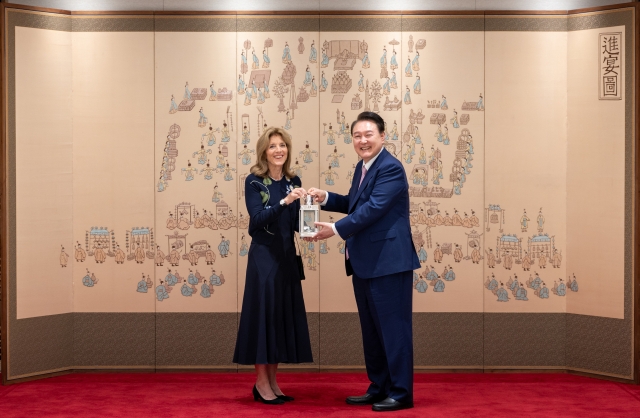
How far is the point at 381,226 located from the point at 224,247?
175 cm

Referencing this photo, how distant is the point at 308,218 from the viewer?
15.9ft

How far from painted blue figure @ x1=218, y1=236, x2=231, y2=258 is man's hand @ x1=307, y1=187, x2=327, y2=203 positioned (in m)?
1.21

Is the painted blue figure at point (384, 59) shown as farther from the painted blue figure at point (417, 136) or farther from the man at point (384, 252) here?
the man at point (384, 252)

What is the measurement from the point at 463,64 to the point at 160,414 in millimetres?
3541

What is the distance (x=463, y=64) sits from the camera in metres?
→ 6.02

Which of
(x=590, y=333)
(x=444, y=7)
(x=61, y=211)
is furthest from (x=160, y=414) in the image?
(x=444, y=7)

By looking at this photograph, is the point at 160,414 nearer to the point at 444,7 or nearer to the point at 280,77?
the point at 280,77

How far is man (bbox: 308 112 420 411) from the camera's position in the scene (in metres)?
4.73

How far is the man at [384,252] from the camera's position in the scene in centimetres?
473

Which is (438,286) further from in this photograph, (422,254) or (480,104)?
(480,104)

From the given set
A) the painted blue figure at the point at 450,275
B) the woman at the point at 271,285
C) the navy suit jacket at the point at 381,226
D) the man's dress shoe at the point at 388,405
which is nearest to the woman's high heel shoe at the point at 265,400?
the woman at the point at 271,285

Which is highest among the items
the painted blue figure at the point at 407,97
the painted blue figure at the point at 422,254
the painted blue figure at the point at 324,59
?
the painted blue figure at the point at 324,59

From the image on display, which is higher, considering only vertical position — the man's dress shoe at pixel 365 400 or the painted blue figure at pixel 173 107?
the painted blue figure at pixel 173 107

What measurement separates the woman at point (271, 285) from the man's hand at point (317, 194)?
0.36 feet
